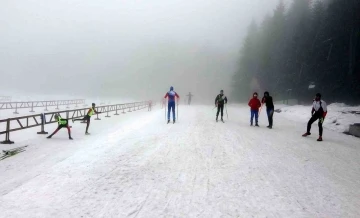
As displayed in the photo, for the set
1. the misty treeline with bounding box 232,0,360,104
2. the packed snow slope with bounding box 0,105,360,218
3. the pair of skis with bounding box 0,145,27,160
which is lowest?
the pair of skis with bounding box 0,145,27,160

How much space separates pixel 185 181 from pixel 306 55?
40315 mm

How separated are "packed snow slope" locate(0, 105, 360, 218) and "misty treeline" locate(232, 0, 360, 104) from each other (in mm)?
27157

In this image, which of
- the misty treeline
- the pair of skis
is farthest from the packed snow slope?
the misty treeline

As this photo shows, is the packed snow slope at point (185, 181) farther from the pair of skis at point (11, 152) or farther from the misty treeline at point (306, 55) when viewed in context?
the misty treeline at point (306, 55)

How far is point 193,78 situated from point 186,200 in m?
142

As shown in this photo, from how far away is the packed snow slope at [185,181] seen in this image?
178 inches

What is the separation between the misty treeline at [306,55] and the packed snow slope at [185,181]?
2716 centimetres

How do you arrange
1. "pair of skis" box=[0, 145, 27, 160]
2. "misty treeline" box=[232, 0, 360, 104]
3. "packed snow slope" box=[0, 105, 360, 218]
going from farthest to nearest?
"misty treeline" box=[232, 0, 360, 104] → "pair of skis" box=[0, 145, 27, 160] → "packed snow slope" box=[0, 105, 360, 218]

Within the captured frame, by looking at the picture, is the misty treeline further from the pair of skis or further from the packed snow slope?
the pair of skis

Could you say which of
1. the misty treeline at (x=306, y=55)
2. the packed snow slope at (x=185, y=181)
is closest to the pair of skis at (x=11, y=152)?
the packed snow slope at (x=185, y=181)

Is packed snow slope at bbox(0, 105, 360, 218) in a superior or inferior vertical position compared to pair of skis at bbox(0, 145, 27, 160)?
superior

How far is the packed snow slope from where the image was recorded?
452 centimetres

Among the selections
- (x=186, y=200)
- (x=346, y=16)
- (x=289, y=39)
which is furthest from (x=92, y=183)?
(x=289, y=39)

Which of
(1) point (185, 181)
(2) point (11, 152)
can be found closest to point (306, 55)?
(1) point (185, 181)
